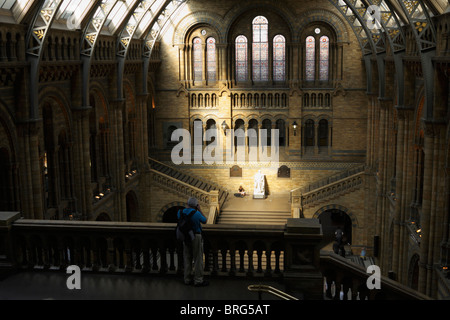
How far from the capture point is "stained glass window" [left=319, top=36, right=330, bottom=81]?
32.9 metres

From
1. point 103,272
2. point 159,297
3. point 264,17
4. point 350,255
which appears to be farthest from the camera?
point 264,17

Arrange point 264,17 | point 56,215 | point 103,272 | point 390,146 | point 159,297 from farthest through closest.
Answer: point 264,17 → point 390,146 → point 56,215 → point 103,272 → point 159,297

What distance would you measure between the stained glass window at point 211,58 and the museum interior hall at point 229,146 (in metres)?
0.12

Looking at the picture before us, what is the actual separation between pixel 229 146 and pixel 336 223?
8692 mm

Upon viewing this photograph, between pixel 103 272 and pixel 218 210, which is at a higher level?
pixel 103 272

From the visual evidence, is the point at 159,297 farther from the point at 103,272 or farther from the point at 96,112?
the point at 96,112

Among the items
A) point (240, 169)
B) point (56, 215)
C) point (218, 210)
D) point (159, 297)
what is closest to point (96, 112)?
point (56, 215)

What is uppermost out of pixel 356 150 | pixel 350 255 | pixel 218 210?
pixel 356 150

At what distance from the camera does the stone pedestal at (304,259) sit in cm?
720

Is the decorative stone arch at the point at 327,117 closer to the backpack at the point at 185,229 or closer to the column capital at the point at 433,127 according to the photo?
the column capital at the point at 433,127

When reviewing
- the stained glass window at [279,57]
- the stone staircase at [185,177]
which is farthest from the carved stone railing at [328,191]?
the stained glass window at [279,57]

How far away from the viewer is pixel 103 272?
773cm

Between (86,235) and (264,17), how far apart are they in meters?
27.4

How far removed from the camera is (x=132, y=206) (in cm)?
3080
